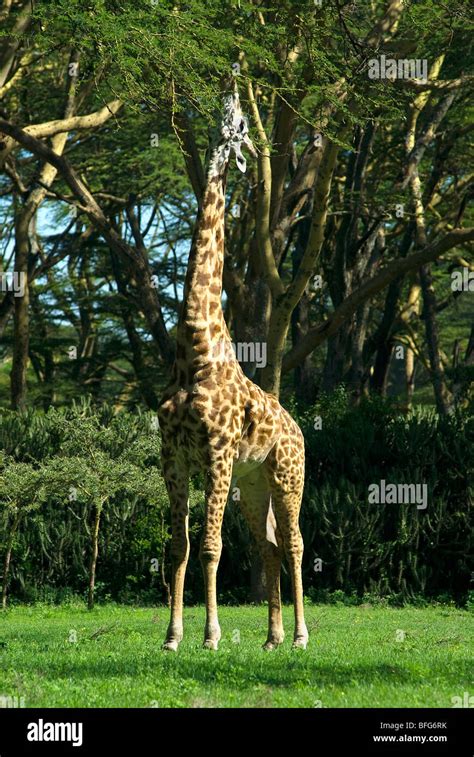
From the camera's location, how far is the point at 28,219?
84.5 feet

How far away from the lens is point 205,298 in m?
9.77

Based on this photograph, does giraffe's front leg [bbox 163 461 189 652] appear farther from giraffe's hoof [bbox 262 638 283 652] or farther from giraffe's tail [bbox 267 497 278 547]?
giraffe's tail [bbox 267 497 278 547]

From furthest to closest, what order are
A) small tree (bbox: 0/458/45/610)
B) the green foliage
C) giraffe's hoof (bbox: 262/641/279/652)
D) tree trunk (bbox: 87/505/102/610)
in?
the green foliage
tree trunk (bbox: 87/505/102/610)
small tree (bbox: 0/458/45/610)
giraffe's hoof (bbox: 262/641/279/652)

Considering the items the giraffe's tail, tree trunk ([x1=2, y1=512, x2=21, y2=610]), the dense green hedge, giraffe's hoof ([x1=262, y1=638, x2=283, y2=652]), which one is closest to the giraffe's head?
the giraffe's tail

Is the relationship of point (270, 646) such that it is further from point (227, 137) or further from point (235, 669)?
point (227, 137)

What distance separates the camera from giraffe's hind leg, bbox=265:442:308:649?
33.8 feet

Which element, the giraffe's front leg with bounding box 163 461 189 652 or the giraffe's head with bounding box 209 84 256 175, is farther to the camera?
the giraffe's head with bounding box 209 84 256 175

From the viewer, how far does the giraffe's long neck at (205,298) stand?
31.6 ft

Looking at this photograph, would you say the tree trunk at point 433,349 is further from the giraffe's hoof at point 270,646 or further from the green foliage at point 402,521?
the giraffe's hoof at point 270,646

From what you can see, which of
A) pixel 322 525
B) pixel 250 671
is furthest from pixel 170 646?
pixel 322 525

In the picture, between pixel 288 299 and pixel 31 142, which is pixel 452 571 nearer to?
pixel 288 299

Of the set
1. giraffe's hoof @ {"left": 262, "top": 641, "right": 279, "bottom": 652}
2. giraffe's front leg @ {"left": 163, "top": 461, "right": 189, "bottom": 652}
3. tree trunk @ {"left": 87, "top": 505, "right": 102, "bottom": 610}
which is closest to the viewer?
giraffe's front leg @ {"left": 163, "top": 461, "right": 189, "bottom": 652}

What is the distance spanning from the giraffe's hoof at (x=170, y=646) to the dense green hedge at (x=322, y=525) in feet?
27.1
